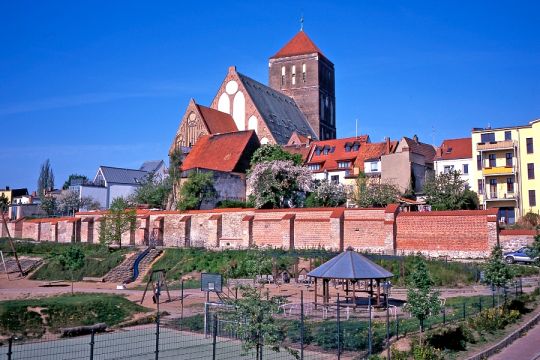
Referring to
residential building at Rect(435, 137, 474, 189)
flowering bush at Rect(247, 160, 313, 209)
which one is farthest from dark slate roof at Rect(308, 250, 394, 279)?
residential building at Rect(435, 137, 474, 189)

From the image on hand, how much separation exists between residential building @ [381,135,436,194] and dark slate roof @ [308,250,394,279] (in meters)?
31.5

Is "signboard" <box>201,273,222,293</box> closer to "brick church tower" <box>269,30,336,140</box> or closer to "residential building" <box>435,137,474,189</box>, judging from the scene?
"residential building" <box>435,137,474,189</box>

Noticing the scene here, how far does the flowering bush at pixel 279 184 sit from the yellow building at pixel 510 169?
16248 millimetres

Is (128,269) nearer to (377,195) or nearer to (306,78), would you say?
(377,195)

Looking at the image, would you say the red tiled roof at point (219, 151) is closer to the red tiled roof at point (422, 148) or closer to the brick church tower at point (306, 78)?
the red tiled roof at point (422, 148)

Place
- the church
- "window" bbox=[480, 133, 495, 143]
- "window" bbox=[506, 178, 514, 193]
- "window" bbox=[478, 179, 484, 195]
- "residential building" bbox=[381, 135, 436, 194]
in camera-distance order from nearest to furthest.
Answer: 1. "window" bbox=[506, 178, 514, 193]
2. "window" bbox=[480, 133, 495, 143]
3. "window" bbox=[478, 179, 484, 195]
4. "residential building" bbox=[381, 135, 436, 194]
5. the church

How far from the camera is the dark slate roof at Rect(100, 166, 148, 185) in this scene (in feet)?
255

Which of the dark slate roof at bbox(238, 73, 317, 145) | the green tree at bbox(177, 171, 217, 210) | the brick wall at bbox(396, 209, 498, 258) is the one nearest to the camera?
the brick wall at bbox(396, 209, 498, 258)

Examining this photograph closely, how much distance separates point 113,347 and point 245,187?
1635 inches

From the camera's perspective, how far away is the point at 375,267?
20.3m

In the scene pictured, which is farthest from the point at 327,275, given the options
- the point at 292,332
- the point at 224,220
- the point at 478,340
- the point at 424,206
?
the point at 424,206

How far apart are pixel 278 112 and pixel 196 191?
3310 centimetres

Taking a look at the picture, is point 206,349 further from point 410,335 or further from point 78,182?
point 78,182

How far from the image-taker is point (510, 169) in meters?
46.0
